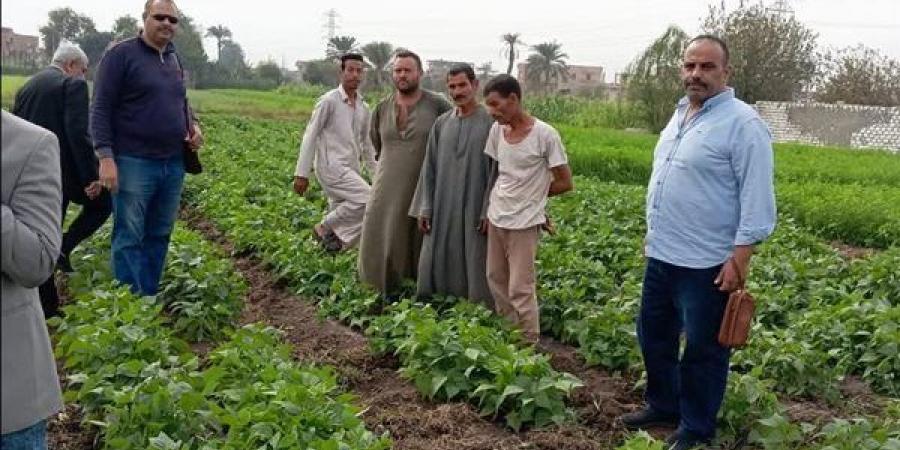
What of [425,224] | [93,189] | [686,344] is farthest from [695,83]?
[93,189]

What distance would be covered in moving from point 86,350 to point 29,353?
2.12 meters

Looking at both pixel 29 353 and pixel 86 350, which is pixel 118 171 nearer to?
pixel 86 350

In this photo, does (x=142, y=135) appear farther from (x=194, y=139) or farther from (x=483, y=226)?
(x=483, y=226)

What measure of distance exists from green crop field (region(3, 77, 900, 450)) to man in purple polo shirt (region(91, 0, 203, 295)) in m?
0.37

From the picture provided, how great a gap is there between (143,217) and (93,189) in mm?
882

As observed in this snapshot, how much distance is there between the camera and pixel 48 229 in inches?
85.2

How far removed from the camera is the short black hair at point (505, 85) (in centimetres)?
538

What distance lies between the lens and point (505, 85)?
5375 millimetres

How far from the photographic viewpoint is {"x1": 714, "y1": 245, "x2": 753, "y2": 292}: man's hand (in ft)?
12.4

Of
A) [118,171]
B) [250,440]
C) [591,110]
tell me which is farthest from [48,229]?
[591,110]

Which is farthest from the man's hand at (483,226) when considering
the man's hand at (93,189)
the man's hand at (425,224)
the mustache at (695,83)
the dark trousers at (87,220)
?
the dark trousers at (87,220)

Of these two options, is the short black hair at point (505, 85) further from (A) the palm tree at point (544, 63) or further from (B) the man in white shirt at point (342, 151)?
(A) the palm tree at point (544, 63)

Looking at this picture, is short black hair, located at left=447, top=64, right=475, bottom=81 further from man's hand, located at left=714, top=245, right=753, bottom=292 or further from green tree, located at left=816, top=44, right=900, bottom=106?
green tree, located at left=816, top=44, right=900, bottom=106

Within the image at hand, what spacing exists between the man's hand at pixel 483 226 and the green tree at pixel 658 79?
30.4 m
